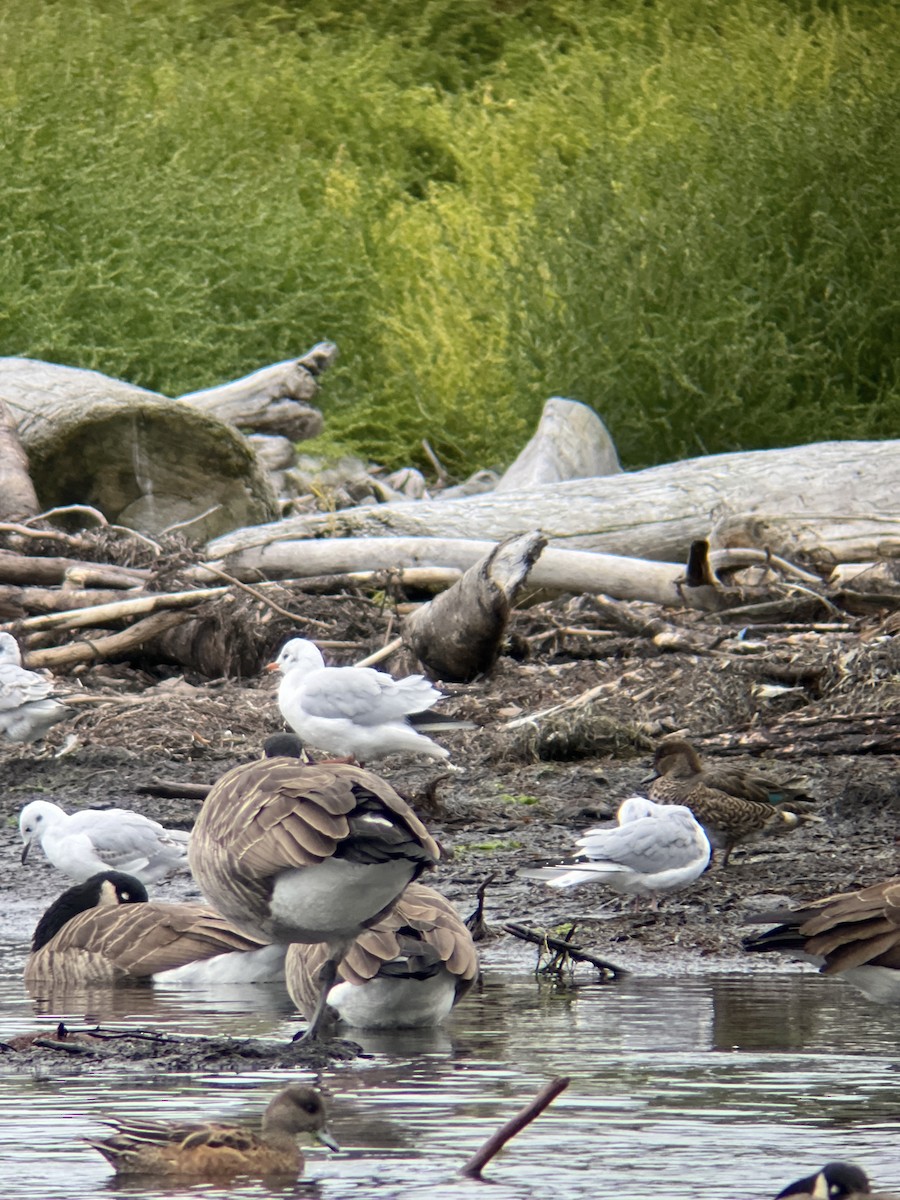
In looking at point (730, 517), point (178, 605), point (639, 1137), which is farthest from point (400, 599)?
point (639, 1137)

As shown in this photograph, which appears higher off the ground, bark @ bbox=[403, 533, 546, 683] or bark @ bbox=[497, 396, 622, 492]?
bark @ bbox=[403, 533, 546, 683]

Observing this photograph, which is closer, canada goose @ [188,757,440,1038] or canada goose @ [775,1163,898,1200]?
canada goose @ [775,1163,898,1200]

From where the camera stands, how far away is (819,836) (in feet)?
30.6

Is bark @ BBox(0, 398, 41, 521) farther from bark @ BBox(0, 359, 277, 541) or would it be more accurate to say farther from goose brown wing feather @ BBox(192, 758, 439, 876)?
goose brown wing feather @ BBox(192, 758, 439, 876)

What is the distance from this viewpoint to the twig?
272 inches

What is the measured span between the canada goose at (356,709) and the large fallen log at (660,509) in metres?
4.40

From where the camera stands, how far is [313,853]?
5.41 meters

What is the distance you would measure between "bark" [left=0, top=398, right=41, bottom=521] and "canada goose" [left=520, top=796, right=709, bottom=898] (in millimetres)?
7919

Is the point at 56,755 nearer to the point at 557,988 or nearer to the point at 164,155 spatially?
the point at 557,988

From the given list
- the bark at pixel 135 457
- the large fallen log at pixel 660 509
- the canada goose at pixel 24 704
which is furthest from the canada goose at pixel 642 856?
the bark at pixel 135 457

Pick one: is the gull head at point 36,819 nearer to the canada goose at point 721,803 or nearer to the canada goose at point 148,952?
the canada goose at point 148,952

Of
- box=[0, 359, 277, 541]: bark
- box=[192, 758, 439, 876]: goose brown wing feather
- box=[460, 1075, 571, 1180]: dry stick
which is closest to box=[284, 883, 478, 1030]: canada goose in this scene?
box=[192, 758, 439, 876]: goose brown wing feather

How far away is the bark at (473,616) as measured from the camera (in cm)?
1170

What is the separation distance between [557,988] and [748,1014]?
85cm
